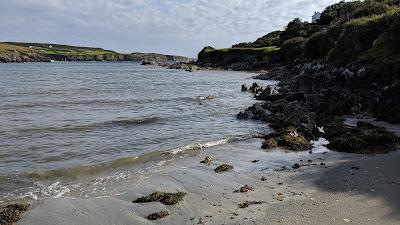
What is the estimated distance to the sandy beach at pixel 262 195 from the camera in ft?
33.6

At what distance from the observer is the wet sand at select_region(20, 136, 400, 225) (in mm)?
10219

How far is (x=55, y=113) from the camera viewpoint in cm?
2923

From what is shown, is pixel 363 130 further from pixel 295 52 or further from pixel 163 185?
pixel 295 52

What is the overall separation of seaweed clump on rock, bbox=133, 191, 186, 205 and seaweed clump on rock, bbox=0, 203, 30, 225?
2.93m

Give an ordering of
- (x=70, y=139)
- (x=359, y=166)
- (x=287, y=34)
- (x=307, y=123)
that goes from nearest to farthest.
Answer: (x=359, y=166) < (x=70, y=139) < (x=307, y=123) < (x=287, y=34)

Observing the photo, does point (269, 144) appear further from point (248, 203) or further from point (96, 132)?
point (96, 132)

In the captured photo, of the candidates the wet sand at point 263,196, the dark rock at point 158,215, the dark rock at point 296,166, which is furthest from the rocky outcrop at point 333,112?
the dark rock at point 158,215

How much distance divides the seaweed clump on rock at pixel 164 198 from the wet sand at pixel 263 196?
0.70ft

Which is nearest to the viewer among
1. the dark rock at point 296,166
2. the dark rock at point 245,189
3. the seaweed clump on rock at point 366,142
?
the dark rock at point 245,189

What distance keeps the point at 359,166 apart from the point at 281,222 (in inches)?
229

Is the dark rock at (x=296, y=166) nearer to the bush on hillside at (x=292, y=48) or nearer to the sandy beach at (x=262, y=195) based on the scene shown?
the sandy beach at (x=262, y=195)

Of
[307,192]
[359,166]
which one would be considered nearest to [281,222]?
[307,192]

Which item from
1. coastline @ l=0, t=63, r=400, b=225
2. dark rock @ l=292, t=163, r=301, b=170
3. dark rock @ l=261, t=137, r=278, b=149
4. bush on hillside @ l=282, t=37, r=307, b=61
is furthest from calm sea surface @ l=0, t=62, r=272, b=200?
bush on hillside @ l=282, t=37, r=307, b=61

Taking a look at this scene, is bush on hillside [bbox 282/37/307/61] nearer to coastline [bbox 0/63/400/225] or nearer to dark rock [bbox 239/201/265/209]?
coastline [bbox 0/63/400/225]
